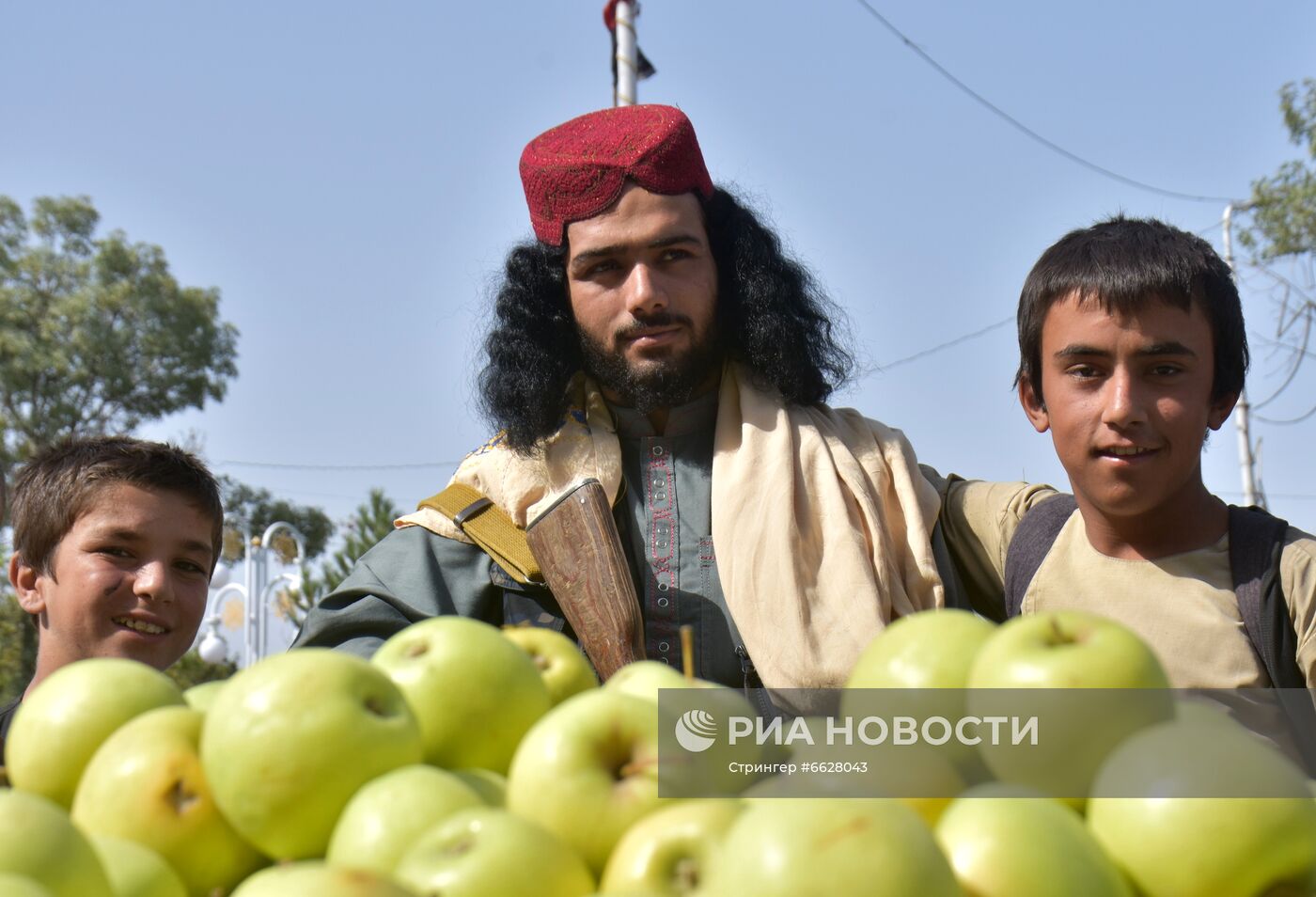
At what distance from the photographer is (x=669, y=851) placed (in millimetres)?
936

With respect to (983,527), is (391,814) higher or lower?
lower

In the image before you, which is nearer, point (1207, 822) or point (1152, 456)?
point (1207, 822)

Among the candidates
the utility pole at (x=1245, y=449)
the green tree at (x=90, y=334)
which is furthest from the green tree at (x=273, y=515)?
the utility pole at (x=1245, y=449)

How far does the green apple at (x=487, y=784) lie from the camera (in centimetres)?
109

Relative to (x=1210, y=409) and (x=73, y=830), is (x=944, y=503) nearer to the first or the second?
(x=1210, y=409)

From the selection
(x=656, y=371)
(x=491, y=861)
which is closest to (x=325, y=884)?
(x=491, y=861)

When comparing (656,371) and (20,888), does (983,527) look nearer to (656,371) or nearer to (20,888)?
(656,371)

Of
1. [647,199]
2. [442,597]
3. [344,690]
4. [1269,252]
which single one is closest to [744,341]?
[647,199]

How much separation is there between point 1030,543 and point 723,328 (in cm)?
92

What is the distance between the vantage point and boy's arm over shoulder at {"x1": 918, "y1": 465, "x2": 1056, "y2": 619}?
2.69 metres

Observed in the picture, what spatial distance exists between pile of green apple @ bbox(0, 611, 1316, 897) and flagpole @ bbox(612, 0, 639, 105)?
9.03m

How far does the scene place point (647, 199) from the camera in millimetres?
2924

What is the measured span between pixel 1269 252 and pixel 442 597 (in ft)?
55.0

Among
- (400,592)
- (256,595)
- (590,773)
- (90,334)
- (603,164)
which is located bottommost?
(590,773)
